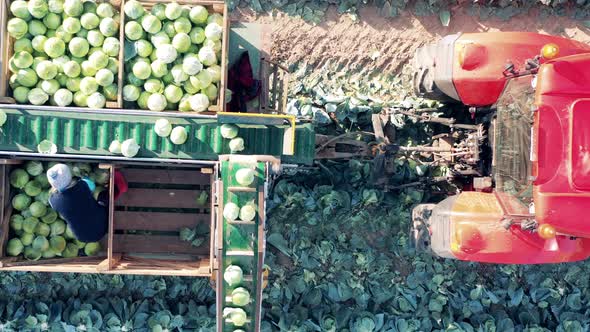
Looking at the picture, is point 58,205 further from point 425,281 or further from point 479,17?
point 479,17

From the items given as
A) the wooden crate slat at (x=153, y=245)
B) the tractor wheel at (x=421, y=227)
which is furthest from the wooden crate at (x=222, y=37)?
the tractor wheel at (x=421, y=227)

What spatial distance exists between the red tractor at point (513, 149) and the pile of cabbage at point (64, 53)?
267 cm

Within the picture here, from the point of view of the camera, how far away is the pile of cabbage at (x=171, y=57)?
4559 millimetres

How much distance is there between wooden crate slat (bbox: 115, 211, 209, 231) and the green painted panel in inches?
35.1

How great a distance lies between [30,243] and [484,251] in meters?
3.64

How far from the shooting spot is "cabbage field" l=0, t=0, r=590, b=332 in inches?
223

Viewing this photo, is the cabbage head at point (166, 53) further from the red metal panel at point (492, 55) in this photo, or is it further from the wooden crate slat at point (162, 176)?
the red metal panel at point (492, 55)

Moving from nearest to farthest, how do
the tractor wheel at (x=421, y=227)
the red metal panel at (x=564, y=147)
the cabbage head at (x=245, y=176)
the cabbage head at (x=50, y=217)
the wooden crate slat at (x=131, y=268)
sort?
the red metal panel at (x=564, y=147) < the cabbage head at (x=245, y=176) < the wooden crate slat at (x=131, y=268) < the cabbage head at (x=50, y=217) < the tractor wheel at (x=421, y=227)

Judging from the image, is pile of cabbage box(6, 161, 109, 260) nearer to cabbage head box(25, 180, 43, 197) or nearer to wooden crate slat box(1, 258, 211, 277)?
cabbage head box(25, 180, 43, 197)

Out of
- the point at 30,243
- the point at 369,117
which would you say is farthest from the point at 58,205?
the point at 369,117

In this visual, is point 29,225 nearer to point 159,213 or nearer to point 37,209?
point 37,209

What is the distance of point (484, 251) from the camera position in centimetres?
438

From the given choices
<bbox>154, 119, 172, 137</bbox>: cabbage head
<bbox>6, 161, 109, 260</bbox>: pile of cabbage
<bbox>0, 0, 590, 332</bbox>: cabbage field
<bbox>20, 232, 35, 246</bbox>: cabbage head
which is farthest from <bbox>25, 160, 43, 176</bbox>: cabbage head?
<bbox>0, 0, 590, 332</bbox>: cabbage field

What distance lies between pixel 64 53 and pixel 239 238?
2.03 metres
